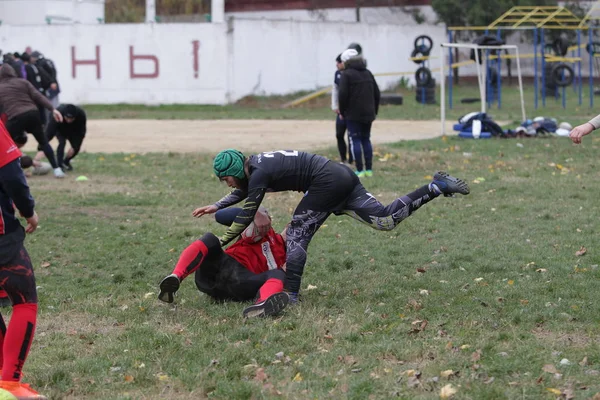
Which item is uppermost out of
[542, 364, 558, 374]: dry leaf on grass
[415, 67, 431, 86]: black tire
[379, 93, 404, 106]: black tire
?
[415, 67, 431, 86]: black tire

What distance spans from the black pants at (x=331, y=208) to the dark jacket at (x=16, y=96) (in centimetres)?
690

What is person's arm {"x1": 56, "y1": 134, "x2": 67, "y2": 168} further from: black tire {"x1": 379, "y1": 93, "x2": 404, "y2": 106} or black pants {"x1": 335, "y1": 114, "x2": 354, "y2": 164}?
black tire {"x1": 379, "y1": 93, "x2": 404, "y2": 106}

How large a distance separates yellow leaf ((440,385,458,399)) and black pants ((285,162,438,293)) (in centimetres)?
207

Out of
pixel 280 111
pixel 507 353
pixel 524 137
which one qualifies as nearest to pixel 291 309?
pixel 507 353

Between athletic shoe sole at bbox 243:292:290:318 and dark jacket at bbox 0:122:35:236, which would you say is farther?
athletic shoe sole at bbox 243:292:290:318

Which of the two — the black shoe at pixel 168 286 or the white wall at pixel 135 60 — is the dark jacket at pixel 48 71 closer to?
the white wall at pixel 135 60

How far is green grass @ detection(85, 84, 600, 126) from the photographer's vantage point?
2406cm

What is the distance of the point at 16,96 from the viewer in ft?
40.7

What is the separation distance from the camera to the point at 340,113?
13.1m

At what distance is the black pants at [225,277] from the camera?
6.54 metres

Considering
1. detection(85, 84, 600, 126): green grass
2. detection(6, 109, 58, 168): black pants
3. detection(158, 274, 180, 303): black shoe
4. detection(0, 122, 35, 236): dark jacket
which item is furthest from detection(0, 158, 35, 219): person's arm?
detection(85, 84, 600, 126): green grass

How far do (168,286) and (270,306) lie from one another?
753 millimetres

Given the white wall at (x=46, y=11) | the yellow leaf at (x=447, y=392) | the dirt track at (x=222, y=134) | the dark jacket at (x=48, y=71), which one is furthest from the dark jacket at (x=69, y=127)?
the white wall at (x=46, y=11)

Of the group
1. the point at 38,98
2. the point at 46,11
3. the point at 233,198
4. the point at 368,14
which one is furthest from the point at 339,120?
the point at 368,14
